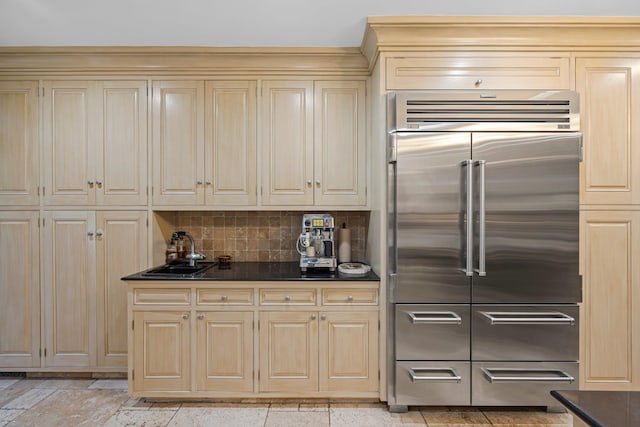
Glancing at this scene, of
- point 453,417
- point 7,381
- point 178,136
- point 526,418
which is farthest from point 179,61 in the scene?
point 526,418

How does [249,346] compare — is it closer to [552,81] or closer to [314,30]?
[314,30]

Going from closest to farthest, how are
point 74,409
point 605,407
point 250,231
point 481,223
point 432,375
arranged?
point 605,407 < point 481,223 < point 432,375 < point 74,409 < point 250,231

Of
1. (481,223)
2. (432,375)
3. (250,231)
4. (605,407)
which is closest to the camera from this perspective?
(605,407)

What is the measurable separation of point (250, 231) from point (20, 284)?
180cm

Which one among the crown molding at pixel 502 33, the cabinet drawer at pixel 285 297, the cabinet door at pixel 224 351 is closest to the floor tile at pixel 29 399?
the cabinet door at pixel 224 351

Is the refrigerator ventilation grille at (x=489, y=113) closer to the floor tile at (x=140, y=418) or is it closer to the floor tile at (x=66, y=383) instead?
the floor tile at (x=140, y=418)

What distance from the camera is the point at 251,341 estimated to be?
2.55 metres

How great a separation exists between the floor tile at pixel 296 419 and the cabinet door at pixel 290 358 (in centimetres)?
15

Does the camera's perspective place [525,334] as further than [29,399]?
No

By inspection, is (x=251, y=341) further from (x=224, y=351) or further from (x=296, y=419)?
(x=296, y=419)

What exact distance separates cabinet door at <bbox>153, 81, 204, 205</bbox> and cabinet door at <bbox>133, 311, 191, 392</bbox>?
0.88 m

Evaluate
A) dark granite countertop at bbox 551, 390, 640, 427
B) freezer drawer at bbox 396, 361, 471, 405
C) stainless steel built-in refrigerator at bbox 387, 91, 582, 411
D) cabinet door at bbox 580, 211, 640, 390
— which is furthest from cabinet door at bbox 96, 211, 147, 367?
cabinet door at bbox 580, 211, 640, 390

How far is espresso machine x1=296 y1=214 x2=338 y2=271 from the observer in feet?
9.19

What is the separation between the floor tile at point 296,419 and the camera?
2.36m
